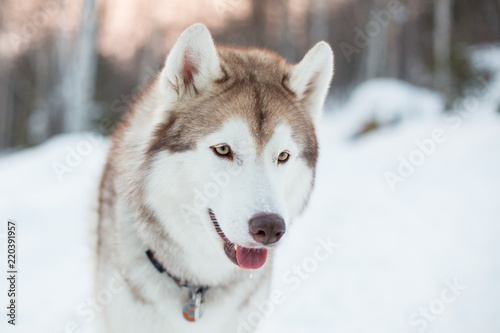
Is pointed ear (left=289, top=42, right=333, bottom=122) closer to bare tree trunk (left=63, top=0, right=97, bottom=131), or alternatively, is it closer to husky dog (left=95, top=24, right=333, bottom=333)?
husky dog (left=95, top=24, right=333, bottom=333)

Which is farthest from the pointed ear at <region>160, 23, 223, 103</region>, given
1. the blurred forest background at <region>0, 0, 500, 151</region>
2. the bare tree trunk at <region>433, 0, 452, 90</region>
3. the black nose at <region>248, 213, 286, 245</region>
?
the bare tree trunk at <region>433, 0, 452, 90</region>

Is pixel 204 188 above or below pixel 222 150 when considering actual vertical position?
below

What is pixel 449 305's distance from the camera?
3.31 m

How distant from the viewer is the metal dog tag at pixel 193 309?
6.53 ft

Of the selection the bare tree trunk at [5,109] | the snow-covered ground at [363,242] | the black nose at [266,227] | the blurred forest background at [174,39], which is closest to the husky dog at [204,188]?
the black nose at [266,227]

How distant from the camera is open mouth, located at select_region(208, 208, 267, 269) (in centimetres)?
181

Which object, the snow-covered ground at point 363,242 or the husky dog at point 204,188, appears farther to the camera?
the snow-covered ground at point 363,242

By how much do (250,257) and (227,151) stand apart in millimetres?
521

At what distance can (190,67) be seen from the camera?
2045mm

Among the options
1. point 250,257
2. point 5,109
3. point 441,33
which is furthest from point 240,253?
point 5,109

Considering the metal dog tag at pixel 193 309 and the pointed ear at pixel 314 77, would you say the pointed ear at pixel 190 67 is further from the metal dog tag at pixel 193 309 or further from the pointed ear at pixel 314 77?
the metal dog tag at pixel 193 309

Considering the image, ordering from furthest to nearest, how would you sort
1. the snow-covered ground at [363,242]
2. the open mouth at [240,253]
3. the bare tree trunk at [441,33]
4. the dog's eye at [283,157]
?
the bare tree trunk at [441,33] → the snow-covered ground at [363,242] → the dog's eye at [283,157] → the open mouth at [240,253]

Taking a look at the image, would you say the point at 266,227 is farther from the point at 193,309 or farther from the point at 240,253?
the point at 193,309

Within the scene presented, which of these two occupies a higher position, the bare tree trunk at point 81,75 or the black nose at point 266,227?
the black nose at point 266,227
